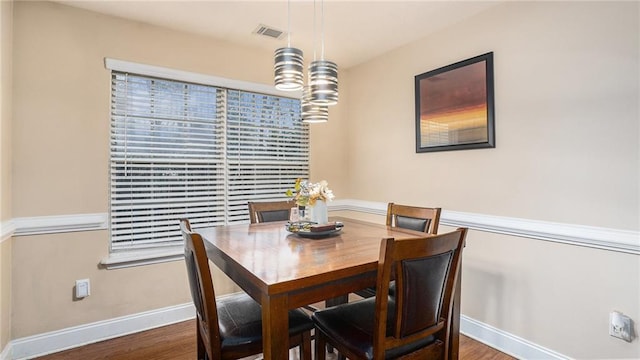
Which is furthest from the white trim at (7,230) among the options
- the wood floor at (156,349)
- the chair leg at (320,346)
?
the chair leg at (320,346)

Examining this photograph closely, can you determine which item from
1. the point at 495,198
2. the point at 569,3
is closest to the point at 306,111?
the point at 495,198

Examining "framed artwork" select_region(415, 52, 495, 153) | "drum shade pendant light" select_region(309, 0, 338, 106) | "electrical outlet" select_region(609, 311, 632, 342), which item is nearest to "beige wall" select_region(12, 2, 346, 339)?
"drum shade pendant light" select_region(309, 0, 338, 106)

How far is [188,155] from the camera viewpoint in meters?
2.80

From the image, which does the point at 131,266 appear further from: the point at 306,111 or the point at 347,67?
the point at 347,67

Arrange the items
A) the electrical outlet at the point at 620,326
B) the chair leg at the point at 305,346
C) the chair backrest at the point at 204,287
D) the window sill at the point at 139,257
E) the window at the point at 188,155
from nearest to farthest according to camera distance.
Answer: the chair backrest at the point at 204,287
the chair leg at the point at 305,346
the electrical outlet at the point at 620,326
the window sill at the point at 139,257
the window at the point at 188,155

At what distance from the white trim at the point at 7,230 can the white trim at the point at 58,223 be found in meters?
0.03

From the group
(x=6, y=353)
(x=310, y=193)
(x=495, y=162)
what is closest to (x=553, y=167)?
(x=495, y=162)

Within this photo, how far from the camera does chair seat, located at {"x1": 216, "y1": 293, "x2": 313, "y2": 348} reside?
4.56ft

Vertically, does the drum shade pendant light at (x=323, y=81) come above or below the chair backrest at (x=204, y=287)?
above

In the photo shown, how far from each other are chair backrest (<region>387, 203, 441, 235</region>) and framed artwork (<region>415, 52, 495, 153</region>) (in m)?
0.73

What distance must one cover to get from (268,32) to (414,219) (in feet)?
6.56

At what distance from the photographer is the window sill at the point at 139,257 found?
2422 mm

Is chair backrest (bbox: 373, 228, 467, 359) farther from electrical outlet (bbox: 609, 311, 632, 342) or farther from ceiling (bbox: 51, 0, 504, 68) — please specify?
ceiling (bbox: 51, 0, 504, 68)

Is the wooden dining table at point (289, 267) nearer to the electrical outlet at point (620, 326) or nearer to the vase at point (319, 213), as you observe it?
the vase at point (319, 213)
